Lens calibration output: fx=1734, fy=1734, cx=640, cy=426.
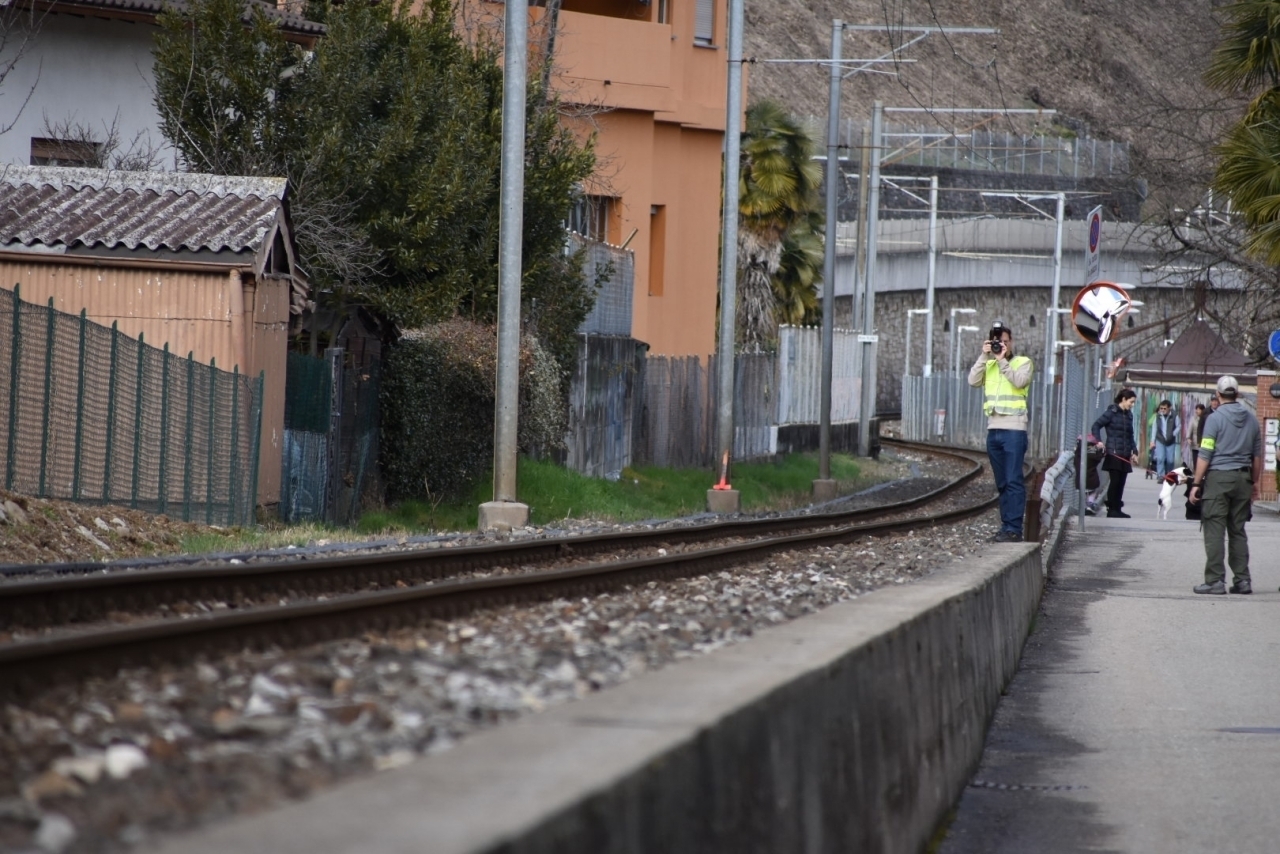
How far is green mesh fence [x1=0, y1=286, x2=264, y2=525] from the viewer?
48.1ft

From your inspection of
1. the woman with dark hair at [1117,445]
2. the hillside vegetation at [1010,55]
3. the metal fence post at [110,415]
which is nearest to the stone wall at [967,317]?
the hillside vegetation at [1010,55]

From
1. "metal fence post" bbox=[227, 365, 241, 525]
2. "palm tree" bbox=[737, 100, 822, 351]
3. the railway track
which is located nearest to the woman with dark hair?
the railway track

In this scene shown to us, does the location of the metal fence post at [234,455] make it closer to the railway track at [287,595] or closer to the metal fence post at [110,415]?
the metal fence post at [110,415]

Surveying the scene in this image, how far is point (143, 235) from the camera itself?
60.5 ft

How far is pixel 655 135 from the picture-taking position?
36.3 metres

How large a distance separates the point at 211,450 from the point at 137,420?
135cm

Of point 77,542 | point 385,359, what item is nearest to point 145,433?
point 77,542

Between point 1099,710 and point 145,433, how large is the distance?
10154 millimetres

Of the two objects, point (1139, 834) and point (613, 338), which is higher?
point (613, 338)

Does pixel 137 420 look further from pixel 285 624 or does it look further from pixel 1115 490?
pixel 1115 490

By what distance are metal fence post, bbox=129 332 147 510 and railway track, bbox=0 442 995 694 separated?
4456 mm

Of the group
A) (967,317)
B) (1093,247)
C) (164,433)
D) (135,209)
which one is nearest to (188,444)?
(164,433)

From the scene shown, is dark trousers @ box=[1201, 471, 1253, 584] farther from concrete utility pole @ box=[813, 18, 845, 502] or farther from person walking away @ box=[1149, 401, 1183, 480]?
person walking away @ box=[1149, 401, 1183, 480]

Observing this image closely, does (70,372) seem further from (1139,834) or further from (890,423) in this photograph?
(890,423)
